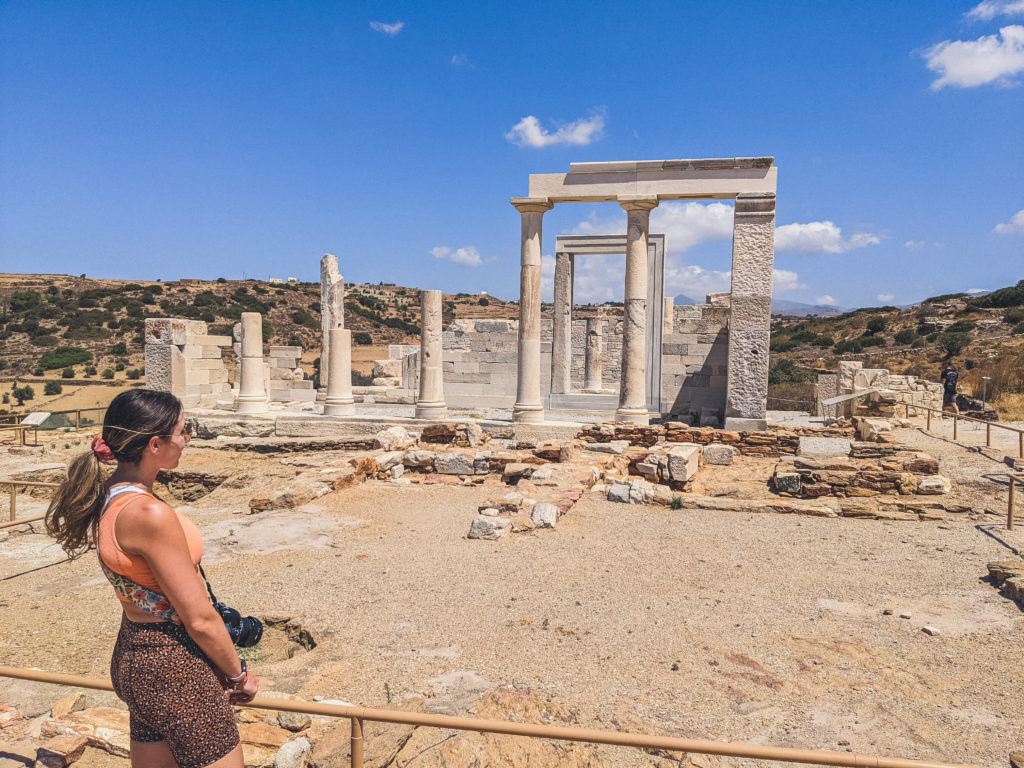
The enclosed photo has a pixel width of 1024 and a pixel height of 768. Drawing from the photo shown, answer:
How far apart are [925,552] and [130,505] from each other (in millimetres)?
8239

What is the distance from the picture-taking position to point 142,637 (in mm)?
2354

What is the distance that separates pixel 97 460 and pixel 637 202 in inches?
533

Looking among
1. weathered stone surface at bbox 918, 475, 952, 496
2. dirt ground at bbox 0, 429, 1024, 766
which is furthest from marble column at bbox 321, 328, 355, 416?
weathered stone surface at bbox 918, 475, 952, 496

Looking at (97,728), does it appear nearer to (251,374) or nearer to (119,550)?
(119,550)

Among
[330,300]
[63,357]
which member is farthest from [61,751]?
[63,357]

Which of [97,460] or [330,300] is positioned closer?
[97,460]

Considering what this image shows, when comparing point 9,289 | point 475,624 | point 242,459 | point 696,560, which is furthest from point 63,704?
point 9,289

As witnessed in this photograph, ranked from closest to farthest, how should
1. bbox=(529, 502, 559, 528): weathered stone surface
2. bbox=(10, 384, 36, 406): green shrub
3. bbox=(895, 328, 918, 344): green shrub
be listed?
1. bbox=(529, 502, 559, 528): weathered stone surface
2. bbox=(10, 384, 36, 406): green shrub
3. bbox=(895, 328, 918, 344): green shrub

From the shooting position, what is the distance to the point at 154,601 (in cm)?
234

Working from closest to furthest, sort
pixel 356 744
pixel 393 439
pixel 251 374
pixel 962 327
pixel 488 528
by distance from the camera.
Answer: pixel 356 744, pixel 488 528, pixel 393 439, pixel 251 374, pixel 962 327

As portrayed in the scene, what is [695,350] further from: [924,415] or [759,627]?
[759,627]

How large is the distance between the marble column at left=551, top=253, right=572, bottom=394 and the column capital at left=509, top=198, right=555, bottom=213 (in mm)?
6262

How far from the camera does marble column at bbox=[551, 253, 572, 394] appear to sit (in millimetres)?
20891

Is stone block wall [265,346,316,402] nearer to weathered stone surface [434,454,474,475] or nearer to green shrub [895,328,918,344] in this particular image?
weathered stone surface [434,454,474,475]
